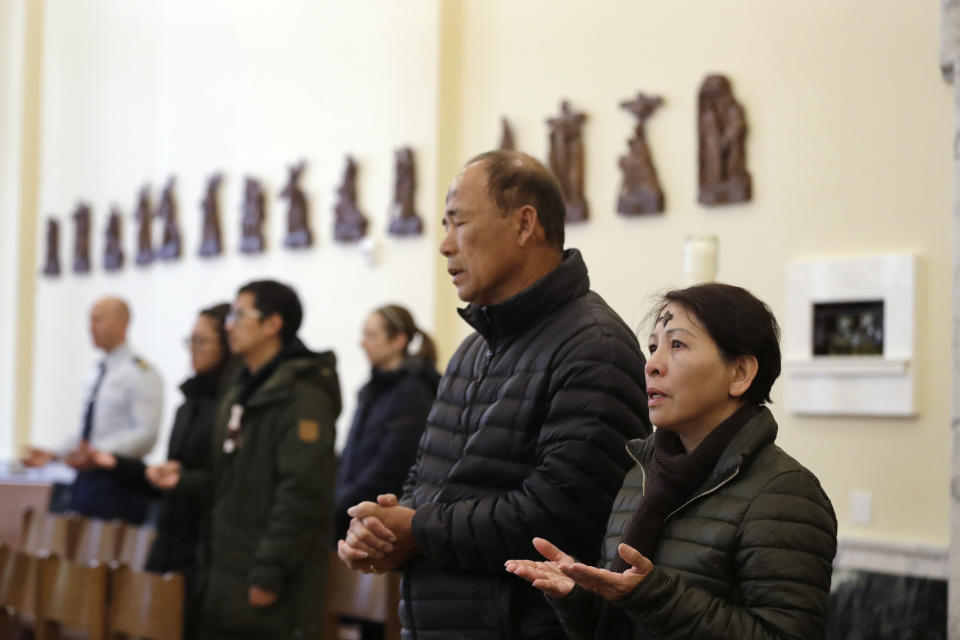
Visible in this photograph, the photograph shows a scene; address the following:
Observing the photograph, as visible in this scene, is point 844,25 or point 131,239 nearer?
point 844,25

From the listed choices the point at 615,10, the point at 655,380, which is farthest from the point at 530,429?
the point at 615,10

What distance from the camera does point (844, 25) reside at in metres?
5.87

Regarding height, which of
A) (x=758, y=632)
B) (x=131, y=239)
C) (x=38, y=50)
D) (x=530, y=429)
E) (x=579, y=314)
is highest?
(x=38, y=50)

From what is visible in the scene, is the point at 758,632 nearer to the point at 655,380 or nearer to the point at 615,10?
the point at 655,380

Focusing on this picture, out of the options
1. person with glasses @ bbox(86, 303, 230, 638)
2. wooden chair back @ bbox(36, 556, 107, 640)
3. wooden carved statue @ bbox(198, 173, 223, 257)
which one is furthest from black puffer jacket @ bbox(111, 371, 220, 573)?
wooden carved statue @ bbox(198, 173, 223, 257)

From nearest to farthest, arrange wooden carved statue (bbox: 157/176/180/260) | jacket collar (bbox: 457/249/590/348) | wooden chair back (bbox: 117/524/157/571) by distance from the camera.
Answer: jacket collar (bbox: 457/249/590/348) → wooden chair back (bbox: 117/524/157/571) → wooden carved statue (bbox: 157/176/180/260)

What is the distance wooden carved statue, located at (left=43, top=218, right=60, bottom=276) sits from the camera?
11203 mm

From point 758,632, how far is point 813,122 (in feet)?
14.8

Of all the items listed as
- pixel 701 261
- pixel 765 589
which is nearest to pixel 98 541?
pixel 701 261

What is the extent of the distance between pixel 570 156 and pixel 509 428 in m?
4.65

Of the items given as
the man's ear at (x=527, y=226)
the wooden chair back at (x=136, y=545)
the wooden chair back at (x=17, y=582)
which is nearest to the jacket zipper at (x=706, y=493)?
the man's ear at (x=527, y=226)

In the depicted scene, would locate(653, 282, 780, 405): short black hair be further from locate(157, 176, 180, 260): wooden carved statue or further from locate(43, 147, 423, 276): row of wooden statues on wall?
locate(157, 176, 180, 260): wooden carved statue

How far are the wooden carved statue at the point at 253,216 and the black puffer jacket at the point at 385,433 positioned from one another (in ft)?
12.0

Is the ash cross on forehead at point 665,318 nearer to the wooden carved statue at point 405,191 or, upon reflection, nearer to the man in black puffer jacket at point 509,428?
the man in black puffer jacket at point 509,428
